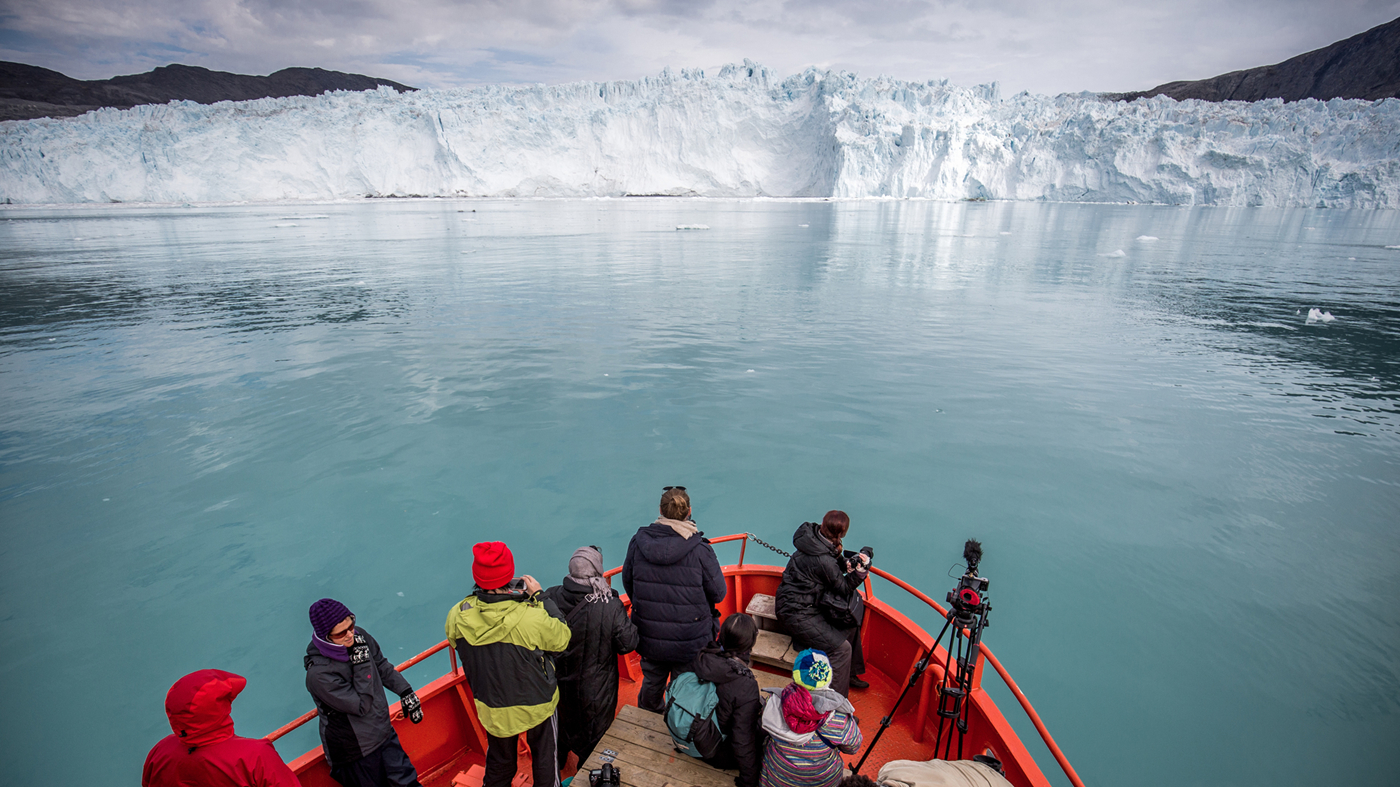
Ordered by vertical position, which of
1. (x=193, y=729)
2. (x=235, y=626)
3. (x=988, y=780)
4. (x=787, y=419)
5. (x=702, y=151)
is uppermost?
(x=702, y=151)

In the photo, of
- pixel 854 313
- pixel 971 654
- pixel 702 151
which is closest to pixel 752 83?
pixel 702 151

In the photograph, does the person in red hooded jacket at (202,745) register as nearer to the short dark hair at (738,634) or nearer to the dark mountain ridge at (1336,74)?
the short dark hair at (738,634)

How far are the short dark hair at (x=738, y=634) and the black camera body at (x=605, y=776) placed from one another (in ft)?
2.68

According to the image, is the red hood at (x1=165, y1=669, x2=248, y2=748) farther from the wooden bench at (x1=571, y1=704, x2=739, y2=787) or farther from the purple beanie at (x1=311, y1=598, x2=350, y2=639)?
the wooden bench at (x1=571, y1=704, x2=739, y2=787)

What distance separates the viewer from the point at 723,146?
99250 millimetres

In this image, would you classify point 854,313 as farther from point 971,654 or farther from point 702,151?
point 702,151

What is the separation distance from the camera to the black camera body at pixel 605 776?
306cm

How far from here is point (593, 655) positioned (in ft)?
11.5

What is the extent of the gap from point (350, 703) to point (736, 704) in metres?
2.05

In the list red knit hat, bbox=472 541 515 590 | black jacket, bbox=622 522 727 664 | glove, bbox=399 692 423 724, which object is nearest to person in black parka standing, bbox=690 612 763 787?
black jacket, bbox=622 522 727 664

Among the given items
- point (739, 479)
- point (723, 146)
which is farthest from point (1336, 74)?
point (739, 479)

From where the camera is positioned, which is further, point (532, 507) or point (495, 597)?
point (532, 507)

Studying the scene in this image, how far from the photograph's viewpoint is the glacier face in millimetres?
71500

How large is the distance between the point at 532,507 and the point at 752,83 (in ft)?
328
